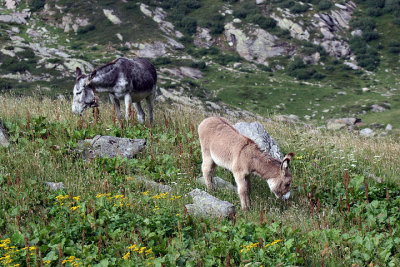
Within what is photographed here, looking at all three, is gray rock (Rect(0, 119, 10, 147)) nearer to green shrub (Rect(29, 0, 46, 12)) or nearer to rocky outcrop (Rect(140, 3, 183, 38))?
rocky outcrop (Rect(140, 3, 183, 38))

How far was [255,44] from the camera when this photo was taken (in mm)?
66938

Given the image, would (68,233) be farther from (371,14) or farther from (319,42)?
(371,14)

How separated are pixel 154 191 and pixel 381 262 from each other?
13.1 feet

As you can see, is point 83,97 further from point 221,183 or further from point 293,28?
point 293,28

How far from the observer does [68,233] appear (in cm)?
573

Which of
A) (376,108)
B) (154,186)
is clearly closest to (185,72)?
(376,108)

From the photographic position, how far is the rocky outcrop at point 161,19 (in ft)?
228

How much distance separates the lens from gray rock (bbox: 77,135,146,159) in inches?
351

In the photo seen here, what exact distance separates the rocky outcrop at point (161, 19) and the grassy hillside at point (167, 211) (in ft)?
201

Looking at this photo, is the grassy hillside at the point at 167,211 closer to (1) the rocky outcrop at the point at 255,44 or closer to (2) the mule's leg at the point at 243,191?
(2) the mule's leg at the point at 243,191

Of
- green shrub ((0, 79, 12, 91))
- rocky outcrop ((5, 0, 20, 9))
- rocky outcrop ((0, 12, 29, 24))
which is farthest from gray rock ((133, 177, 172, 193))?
rocky outcrop ((5, 0, 20, 9))

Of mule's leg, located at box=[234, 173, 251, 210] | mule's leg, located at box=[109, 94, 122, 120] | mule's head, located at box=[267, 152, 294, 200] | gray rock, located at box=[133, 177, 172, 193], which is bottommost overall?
mule's leg, located at box=[109, 94, 122, 120]

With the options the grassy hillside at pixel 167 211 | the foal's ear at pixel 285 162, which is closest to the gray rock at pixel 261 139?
the grassy hillside at pixel 167 211

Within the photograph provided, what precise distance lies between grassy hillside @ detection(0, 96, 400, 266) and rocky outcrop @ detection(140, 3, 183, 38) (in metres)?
61.2
